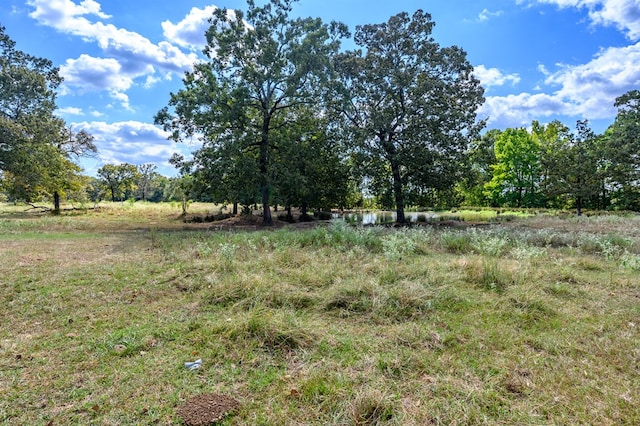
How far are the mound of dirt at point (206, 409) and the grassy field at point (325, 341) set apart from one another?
66mm

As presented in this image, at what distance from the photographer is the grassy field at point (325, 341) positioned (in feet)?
8.78

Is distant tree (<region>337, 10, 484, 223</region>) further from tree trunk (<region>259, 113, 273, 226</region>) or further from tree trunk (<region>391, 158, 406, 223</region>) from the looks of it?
tree trunk (<region>259, 113, 273, 226</region>)

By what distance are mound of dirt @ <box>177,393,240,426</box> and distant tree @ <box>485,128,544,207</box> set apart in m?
41.8

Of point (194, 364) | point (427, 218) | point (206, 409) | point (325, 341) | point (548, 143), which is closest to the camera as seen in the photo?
→ point (206, 409)

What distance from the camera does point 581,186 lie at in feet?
81.6

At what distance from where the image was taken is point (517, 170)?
129 feet

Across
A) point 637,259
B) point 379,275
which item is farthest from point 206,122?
point 637,259

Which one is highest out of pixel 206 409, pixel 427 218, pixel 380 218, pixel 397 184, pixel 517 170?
pixel 517 170

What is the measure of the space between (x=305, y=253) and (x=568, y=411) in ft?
18.8

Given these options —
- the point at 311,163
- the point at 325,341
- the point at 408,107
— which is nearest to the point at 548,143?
the point at 408,107

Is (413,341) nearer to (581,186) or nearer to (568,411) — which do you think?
(568,411)

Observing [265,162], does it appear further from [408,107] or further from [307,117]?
[408,107]

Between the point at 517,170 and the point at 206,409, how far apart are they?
44.5m

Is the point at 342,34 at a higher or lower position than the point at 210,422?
higher
